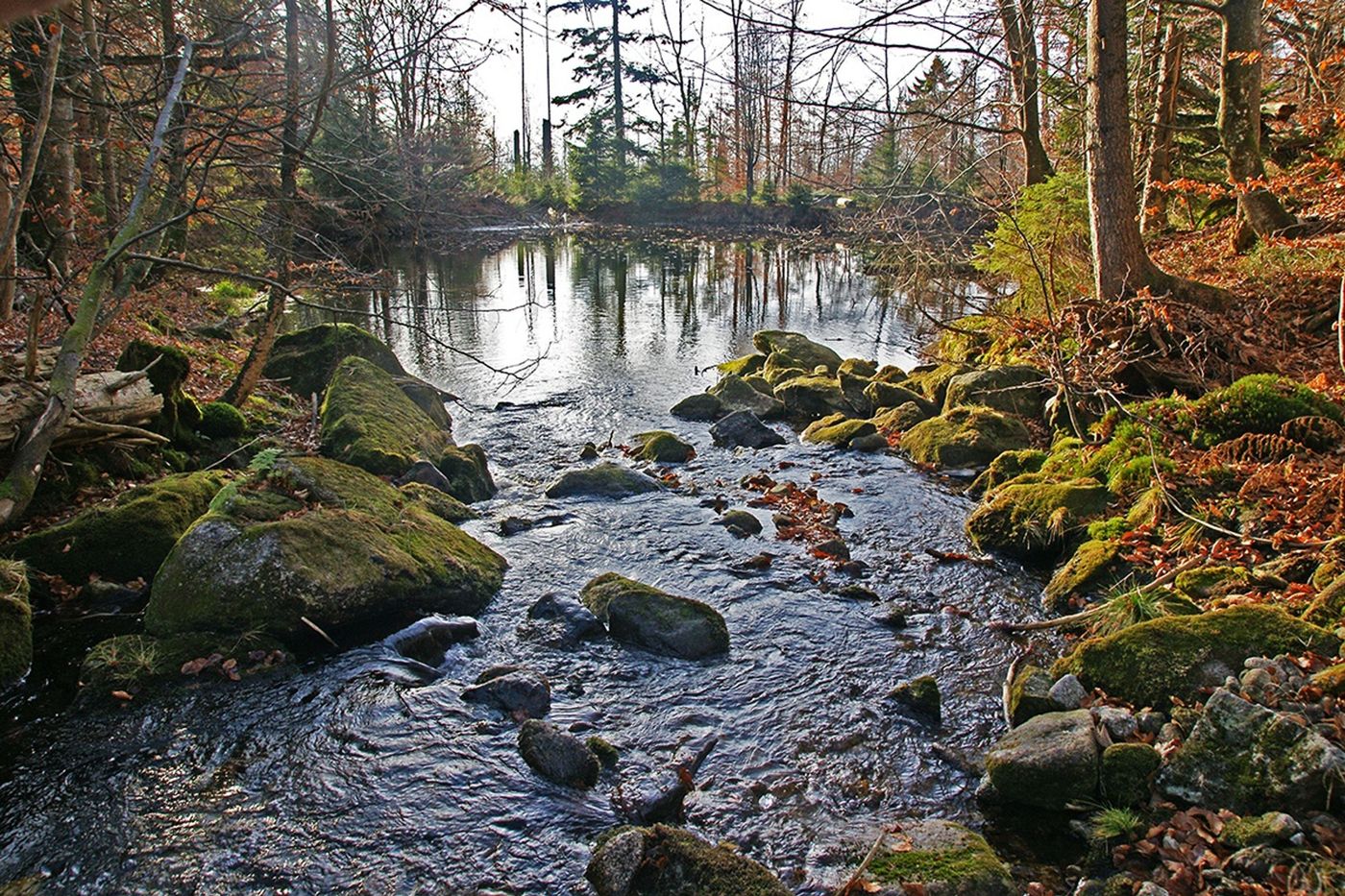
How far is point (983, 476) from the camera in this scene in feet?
32.7

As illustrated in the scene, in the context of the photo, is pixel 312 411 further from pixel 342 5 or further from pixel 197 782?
pixel 197 782

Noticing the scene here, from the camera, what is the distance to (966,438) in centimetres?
1078

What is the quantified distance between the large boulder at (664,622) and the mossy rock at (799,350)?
9.82 meters

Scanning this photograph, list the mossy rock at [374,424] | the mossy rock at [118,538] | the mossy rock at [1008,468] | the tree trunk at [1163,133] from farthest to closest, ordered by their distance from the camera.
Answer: the tree trunk at [1163,133] → the mossy rock at [1008,468] → the mossy rock at [374,424] → the mossy rock at [118,538]

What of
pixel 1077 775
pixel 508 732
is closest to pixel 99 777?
pixel 508 732

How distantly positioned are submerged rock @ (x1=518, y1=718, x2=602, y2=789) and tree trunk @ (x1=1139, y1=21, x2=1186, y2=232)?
11287 millimetres

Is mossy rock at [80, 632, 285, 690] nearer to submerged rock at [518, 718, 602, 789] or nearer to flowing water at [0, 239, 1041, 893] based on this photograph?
flowing water at [0, 239, 1041, 893]

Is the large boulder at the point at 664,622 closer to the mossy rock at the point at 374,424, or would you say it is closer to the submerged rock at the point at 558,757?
the submerged rock at the point at 558,757

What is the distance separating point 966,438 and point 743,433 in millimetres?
3004

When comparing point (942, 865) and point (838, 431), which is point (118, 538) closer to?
point (942, 865)

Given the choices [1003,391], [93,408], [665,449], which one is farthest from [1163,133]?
[93,408]

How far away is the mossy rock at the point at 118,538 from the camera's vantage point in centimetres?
666

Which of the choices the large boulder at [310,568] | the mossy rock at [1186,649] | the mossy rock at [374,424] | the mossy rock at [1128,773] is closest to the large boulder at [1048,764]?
Answer: the mossy rock at [1128,773]

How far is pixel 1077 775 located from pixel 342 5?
11.8m
